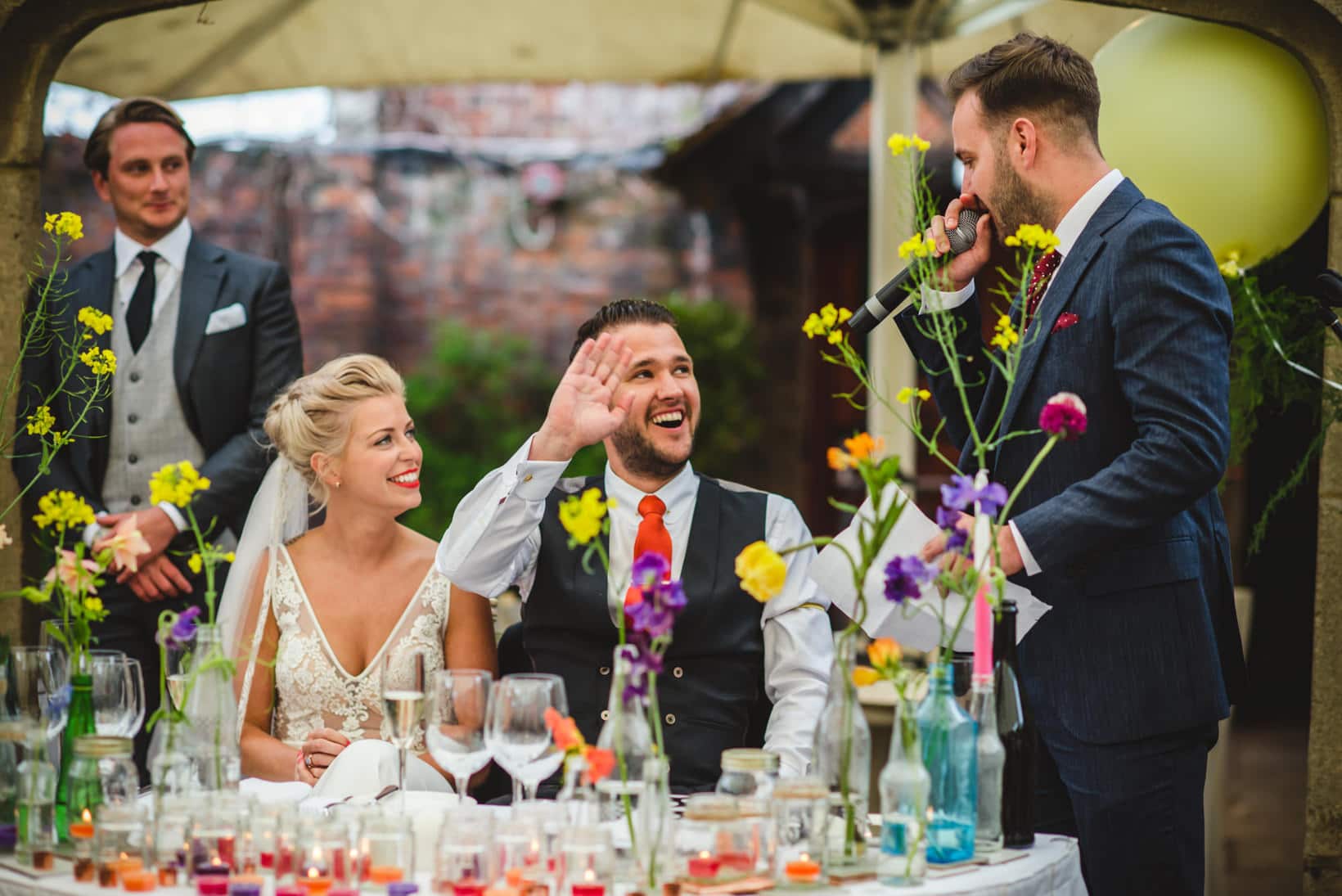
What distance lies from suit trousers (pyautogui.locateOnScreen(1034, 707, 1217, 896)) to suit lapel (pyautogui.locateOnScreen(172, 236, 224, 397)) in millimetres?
2225

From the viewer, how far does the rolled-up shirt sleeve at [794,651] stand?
9.02ft

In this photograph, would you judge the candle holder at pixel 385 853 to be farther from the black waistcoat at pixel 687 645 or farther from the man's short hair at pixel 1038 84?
the man's short hair at pixel 1038 84

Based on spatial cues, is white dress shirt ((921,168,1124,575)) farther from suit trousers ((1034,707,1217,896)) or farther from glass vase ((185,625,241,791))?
glass vase ((185,625,241,791))

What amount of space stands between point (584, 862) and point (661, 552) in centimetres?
117

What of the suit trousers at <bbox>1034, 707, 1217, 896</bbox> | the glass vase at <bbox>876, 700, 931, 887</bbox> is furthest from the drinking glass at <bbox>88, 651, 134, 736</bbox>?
the suit trousers at <bbox>1034, 707, 1217, 896</bbox>

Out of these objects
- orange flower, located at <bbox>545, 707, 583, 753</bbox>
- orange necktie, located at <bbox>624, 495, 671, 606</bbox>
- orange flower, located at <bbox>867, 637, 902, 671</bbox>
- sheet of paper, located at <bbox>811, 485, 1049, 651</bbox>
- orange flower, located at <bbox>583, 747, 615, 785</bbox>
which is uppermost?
orange necktie, located at <bbox>624, 495, 671, 606</bbox>

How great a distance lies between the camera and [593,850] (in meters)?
1.69

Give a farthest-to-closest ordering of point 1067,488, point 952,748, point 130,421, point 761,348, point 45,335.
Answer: point 761,348
point 130,421
point 45,335
point 1067,488
point 952,748

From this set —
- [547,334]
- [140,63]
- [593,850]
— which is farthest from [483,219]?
[593,850]

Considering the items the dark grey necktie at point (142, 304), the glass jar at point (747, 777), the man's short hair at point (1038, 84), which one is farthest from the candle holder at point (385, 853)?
the dark grey necktie at point (142, 304)

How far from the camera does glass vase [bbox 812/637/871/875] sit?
71.9 inches

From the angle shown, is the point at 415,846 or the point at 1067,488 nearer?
the point at 415,846

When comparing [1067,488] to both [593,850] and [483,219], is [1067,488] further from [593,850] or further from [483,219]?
[483,219]

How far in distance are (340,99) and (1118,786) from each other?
7.13m
